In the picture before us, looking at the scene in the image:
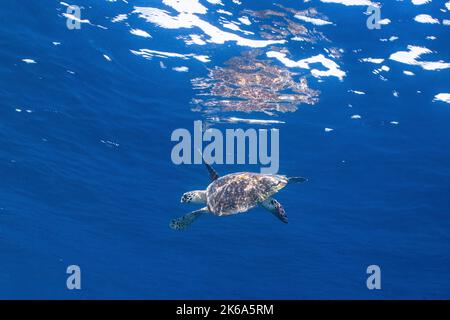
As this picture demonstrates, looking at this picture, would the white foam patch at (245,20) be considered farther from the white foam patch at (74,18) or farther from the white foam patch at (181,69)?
the white foam patch at (74,18)

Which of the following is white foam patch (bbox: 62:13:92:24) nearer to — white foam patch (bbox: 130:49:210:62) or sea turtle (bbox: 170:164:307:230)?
white foam patch (bbox: 130:49:210:62)

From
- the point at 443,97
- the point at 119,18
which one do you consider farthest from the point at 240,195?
the point at 443,97

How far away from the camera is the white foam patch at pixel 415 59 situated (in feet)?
37.1

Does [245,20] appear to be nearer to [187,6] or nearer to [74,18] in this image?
[187,6]

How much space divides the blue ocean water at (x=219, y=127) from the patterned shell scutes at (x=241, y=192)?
4266 millimetres

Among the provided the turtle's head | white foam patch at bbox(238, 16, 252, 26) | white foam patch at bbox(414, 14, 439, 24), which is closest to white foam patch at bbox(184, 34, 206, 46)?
white foam patch at bbox(238, 16, 252, 26)

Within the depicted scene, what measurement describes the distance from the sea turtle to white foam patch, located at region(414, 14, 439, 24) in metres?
5.26

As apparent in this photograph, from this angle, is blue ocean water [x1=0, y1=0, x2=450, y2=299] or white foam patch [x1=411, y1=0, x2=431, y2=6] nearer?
white foam patch [x1=411, y1=0, x2=431, y2=6]

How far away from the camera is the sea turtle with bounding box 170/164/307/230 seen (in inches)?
390

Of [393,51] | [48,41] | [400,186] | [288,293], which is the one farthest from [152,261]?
[393,51]

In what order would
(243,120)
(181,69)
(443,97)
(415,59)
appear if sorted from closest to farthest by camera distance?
(415,59)
(443,97)
(181,69)
(243,120)

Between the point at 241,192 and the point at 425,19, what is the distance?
6.61 m

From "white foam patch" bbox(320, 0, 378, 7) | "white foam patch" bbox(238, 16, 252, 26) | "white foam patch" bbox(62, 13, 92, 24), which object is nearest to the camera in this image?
"white foam patch" bbox(320, 0, 378, 7)

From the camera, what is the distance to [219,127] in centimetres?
1723
